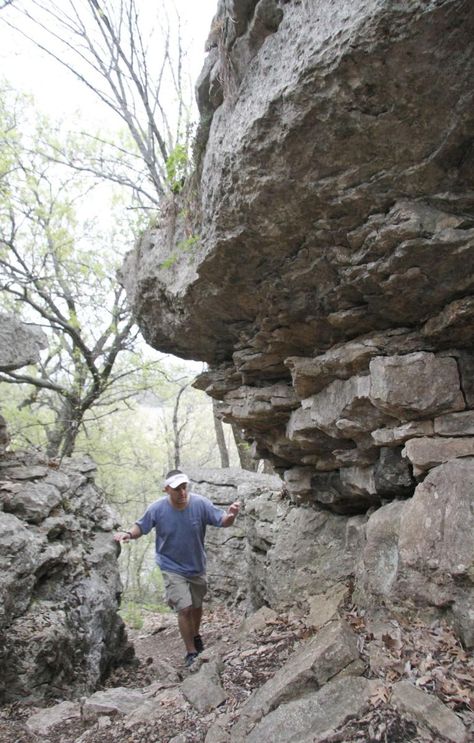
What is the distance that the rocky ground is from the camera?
2865 mm

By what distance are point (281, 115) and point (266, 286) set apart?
1565 millimetres

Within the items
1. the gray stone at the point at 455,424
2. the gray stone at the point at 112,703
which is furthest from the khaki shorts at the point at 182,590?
the gray stone at the point at 455,424

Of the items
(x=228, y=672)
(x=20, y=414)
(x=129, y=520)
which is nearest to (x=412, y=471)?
(x=228, y=672)

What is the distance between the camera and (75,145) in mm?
14453

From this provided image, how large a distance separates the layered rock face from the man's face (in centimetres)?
182

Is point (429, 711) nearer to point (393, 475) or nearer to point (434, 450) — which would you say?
point (434, 450)

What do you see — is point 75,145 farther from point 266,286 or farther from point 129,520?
point 129,520

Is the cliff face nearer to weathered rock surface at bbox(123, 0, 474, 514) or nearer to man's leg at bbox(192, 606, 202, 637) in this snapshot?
man's leg at bbox(192, 606, 202, 637)

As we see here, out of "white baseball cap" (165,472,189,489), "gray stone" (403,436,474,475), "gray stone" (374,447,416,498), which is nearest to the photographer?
"gray stone" (403,436,474,475)

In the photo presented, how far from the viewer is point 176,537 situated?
21.1 ft

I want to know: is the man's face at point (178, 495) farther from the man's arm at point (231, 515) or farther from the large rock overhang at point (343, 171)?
the large rock overhang at point (343, 171)

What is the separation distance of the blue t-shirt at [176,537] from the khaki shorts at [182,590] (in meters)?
0.08

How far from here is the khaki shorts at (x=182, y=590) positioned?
623 cm

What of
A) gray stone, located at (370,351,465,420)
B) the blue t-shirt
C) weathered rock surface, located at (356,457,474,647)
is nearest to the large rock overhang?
gray stone, located at (370,351,465,420)
